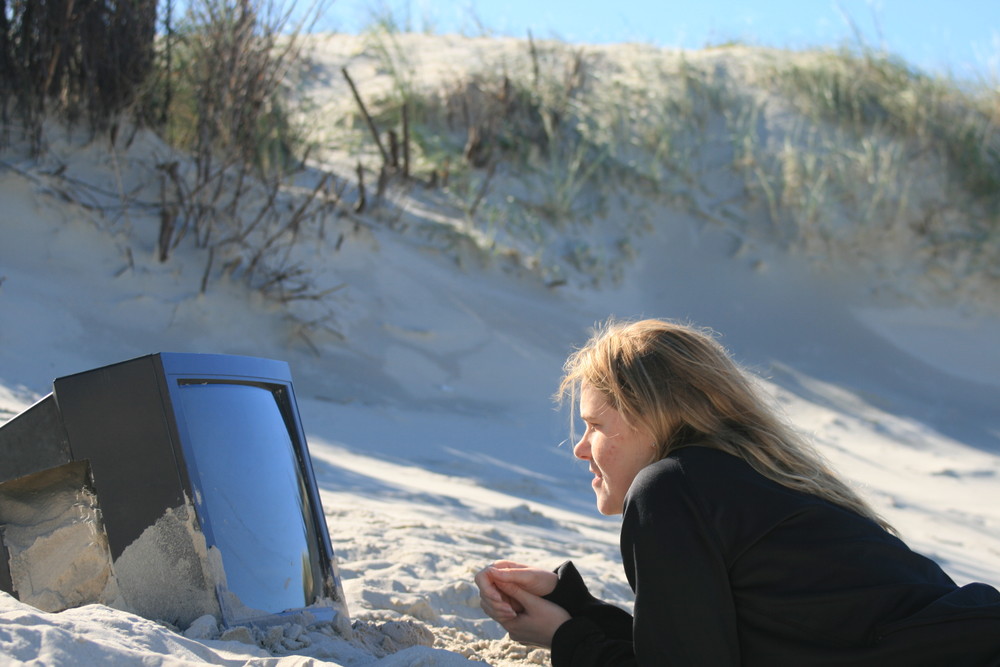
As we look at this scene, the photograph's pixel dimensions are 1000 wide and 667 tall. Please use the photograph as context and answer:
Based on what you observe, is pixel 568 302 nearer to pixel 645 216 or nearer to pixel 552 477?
pixel 645 216

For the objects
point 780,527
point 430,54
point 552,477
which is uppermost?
point 430,54

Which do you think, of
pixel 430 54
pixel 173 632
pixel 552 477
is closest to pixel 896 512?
pixel 552 477

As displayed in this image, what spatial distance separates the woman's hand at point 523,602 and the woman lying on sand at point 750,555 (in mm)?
211

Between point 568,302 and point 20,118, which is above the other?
Result: point 20,118

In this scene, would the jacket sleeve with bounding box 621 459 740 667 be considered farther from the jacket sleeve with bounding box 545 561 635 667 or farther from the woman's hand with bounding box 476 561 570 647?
the woman's hand with bounding box 476 561 570 647

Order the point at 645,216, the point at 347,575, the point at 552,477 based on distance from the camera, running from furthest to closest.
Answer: the point at 645,216 → the point at 552,477 → the point at 347,575

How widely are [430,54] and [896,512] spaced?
7453 millimetres

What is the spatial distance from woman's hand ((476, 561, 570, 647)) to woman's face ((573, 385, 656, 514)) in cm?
27

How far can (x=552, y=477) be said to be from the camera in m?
5.35

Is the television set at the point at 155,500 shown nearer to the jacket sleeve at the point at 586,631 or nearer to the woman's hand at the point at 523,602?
the woman's hand at the point at 523,602

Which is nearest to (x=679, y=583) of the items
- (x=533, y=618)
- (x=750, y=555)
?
(x=750, y=555)

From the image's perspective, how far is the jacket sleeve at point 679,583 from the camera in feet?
4.95

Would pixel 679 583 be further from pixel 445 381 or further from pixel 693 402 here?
pixel 445 381

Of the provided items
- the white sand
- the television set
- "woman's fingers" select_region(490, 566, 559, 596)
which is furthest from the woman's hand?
the television set
